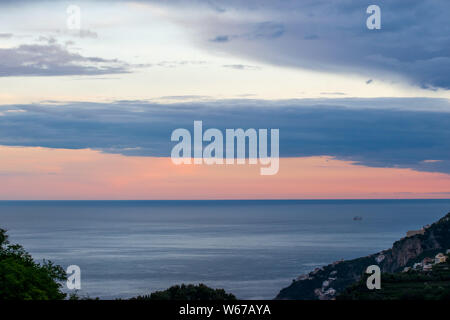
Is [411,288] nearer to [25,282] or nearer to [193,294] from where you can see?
[193,294]

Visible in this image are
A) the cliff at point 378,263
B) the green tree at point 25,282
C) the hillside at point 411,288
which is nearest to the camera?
the green tree at point 25,282

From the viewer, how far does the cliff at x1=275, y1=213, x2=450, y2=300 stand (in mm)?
86188

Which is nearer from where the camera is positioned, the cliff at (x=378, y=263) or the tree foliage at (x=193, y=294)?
the tree foliage at (x=193, y=294)

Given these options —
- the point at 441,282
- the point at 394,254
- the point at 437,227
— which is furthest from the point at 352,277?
the point at 441,282

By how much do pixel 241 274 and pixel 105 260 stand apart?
36.0 m

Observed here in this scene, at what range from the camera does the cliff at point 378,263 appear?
86.2 meters

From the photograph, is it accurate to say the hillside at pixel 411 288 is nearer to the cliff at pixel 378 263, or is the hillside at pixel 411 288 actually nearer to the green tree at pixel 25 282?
the green tree at pixel 25 282

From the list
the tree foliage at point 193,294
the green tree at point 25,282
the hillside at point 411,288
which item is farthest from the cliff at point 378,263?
the green tree at point 25,282

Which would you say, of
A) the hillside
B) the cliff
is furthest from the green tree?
the cliff

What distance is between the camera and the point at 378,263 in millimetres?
94562

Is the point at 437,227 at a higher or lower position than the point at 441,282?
higher
